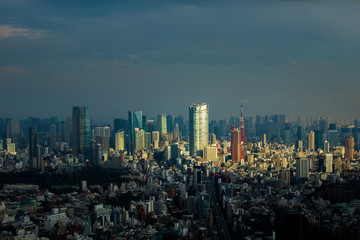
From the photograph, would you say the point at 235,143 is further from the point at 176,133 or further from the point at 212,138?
the point at 176,133

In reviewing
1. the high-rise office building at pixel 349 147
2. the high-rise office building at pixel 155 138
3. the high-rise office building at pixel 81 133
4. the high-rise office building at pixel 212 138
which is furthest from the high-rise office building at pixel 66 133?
the high-rise office building at pixel 349 147

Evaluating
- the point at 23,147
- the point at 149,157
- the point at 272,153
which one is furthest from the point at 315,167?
the point at 23,147

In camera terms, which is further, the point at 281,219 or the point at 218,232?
the point at 218,232

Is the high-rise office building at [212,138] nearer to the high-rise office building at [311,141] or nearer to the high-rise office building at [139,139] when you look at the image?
the high-rise office building at [139,139]

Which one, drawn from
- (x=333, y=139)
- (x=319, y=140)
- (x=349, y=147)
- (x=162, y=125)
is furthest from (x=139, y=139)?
(x=349, y=147)

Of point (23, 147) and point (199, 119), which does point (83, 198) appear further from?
point (199, 119)

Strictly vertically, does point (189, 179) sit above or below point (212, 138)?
below
